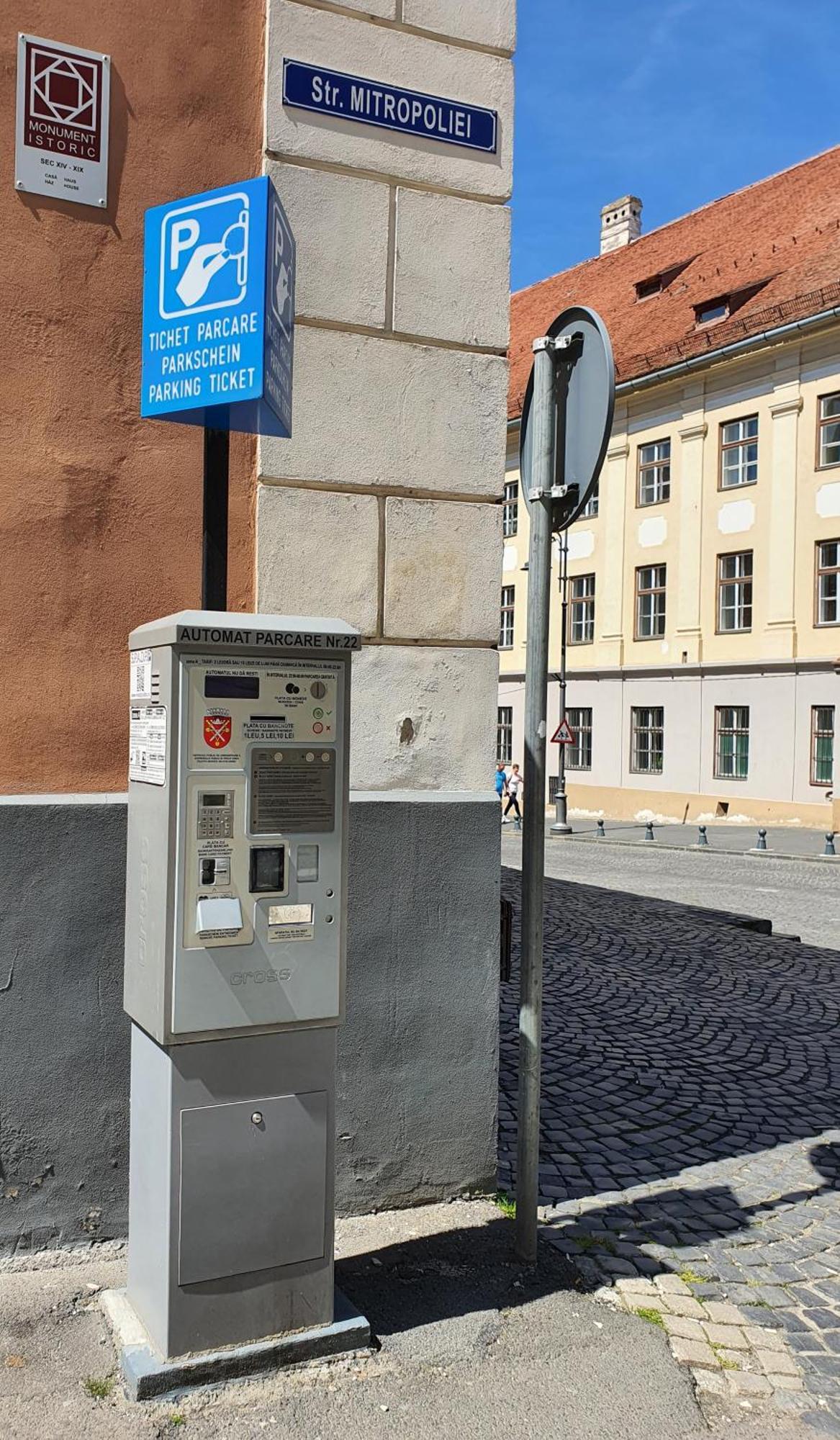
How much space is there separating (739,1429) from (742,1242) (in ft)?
4.07

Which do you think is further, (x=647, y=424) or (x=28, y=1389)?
(x=647, y=424)

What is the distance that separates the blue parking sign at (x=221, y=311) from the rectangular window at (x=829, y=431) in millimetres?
27683

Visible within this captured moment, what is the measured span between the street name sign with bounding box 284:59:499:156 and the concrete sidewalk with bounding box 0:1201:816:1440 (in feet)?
13.2

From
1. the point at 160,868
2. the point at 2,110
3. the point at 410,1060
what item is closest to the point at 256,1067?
the point at 160,868

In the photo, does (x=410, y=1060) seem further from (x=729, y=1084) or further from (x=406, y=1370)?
(x=729, y=1084)

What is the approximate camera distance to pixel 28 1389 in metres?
3.29

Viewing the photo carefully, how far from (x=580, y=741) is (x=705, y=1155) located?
3105 centimetres

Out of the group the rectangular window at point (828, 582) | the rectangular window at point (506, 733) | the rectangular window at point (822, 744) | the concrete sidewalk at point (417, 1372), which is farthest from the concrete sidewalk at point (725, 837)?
the concrete sidewalk at point (417, 1372)

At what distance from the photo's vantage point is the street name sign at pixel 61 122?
4.06 metres

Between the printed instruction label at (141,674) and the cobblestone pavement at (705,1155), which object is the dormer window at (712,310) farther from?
the printed instruction label at (141,674)

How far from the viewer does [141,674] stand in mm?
3539

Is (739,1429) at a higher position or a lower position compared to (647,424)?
lower

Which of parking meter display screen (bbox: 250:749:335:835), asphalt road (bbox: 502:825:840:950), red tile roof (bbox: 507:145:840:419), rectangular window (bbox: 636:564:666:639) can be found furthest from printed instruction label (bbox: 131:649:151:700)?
rectangular window (bbox: 636:564:666:639)

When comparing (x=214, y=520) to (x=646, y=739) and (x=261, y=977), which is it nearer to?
(x=261, y=977)
